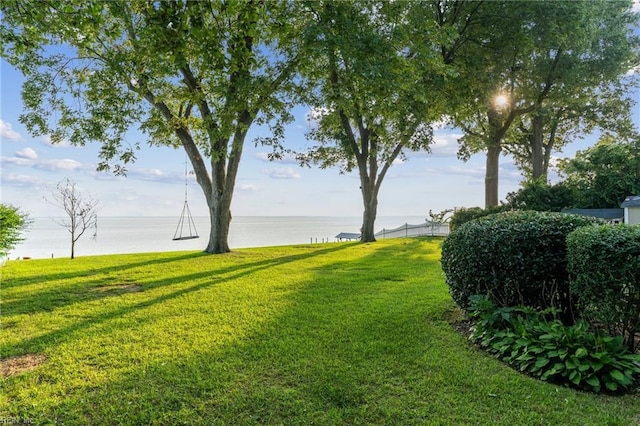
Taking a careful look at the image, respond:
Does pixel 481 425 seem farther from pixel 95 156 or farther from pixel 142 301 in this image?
pixel 95 156

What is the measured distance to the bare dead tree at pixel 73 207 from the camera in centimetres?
1007

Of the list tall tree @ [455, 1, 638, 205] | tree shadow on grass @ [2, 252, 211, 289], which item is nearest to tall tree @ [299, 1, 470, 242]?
tall tree @ [455, 1, 638, 205]

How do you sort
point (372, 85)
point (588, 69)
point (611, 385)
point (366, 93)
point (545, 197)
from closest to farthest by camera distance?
point (611, 385), point (372, 85), point (366, 93), point (545, 197), point (588, 69)

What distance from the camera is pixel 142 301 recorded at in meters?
5.17

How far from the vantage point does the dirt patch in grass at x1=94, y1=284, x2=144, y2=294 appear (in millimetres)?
5788

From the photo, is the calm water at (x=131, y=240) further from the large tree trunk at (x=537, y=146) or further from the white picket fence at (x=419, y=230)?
the large tree trunk at (x=537, y=146)

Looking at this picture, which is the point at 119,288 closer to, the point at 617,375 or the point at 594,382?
the point at 594,382

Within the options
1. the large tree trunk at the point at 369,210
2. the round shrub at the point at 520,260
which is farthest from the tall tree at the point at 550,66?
the round shrub at the point at 520,260

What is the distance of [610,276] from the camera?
2.78 metres

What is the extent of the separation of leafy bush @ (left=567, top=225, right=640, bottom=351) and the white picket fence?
14.1 m

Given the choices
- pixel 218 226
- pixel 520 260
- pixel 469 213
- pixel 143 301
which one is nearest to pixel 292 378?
pixel 520 260

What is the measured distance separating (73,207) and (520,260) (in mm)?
11166

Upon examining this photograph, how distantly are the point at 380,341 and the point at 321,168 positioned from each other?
13.0 meters

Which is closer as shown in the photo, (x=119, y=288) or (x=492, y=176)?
(x=119, y=288)
